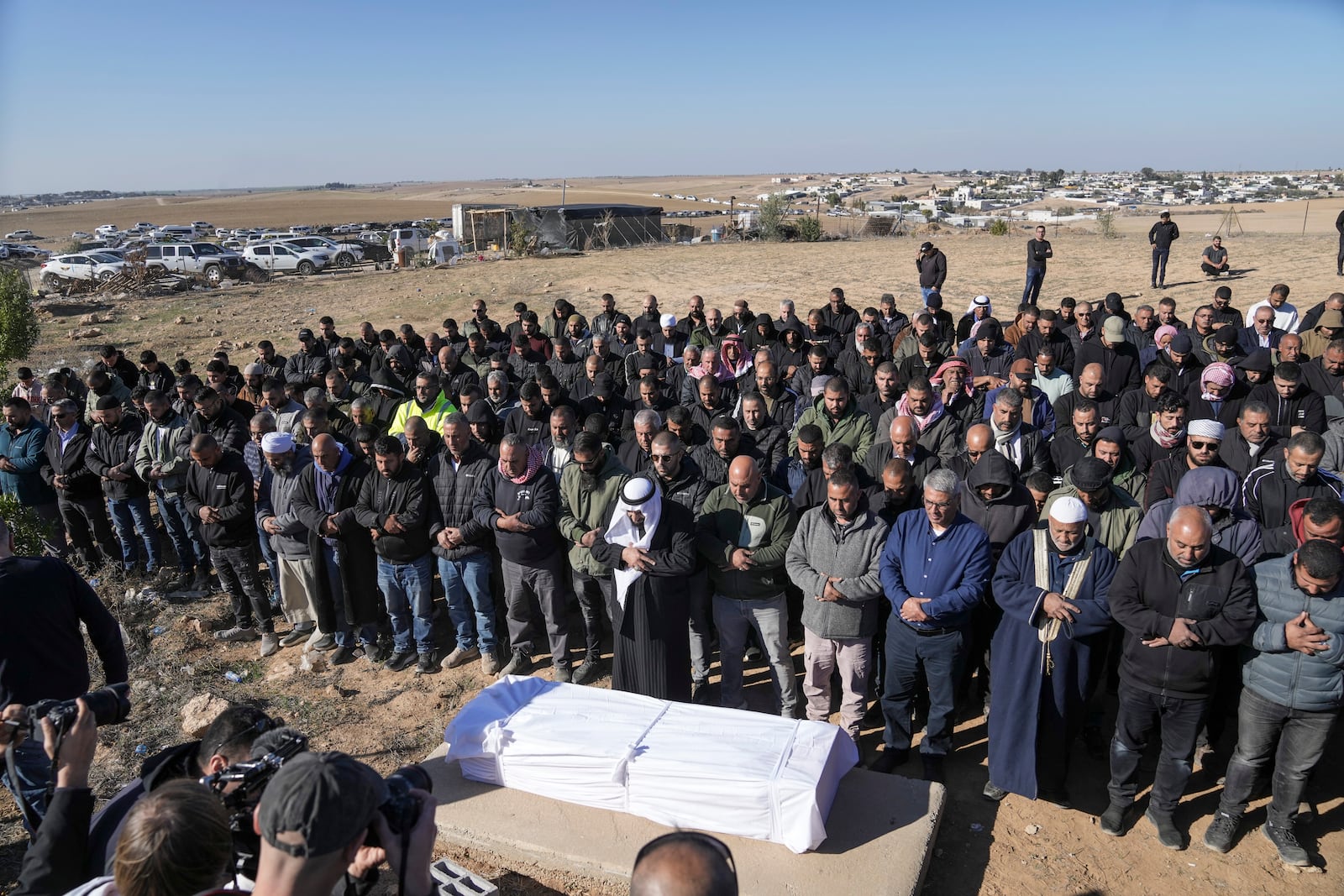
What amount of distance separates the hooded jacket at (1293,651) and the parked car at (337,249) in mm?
34680

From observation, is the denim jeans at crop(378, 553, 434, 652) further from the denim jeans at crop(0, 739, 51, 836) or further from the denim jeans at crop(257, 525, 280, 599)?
the denim jeans at crop(0, 739, 51, 836)

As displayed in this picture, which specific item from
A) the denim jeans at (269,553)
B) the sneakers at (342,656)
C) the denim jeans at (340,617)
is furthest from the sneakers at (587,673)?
the denim jeans at (269,553)

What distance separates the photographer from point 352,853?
2.22m

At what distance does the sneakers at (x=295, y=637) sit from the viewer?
289 inches

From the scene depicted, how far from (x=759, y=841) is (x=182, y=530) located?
20.7 ft

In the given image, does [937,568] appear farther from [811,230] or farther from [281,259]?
[281,259]

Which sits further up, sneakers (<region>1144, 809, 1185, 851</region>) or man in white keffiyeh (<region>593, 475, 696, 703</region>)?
man in white keffiyeh (<region>593, 475, 696, 703</region>)

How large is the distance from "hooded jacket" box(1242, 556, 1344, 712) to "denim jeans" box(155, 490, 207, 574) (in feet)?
26.2

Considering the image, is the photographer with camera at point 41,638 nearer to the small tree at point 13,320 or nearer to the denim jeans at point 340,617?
the denim jeans at point 340,617

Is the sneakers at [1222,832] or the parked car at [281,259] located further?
the parked car at [281,259]

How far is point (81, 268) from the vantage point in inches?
1182

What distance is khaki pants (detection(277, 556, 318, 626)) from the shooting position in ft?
22.8

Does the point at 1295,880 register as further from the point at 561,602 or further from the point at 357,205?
the point at 357,205

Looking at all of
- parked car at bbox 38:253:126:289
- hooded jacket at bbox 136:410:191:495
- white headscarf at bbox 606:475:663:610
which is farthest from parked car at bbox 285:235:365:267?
white headscarf at bbox 606:475:663:610
